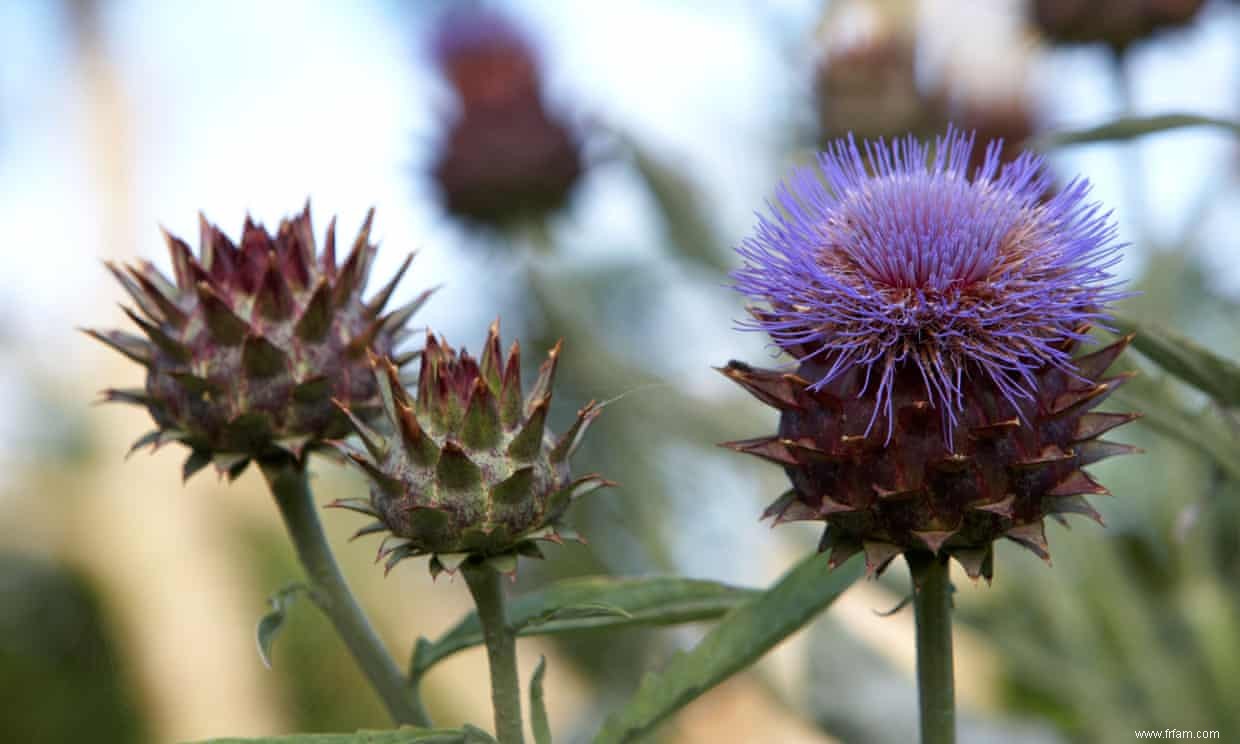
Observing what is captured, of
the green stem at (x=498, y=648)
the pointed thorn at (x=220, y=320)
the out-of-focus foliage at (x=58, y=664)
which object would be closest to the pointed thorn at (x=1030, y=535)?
the green stem at (x=498, y=648)

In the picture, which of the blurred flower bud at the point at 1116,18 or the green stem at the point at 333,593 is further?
the blurred flower bud at the point at 1116,18

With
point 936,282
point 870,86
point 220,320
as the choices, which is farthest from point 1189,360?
point 870,86

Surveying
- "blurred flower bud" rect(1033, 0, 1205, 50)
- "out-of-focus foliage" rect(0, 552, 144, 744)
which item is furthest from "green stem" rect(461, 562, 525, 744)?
"out-of-focus foliage" rect(0, 552, 144, 744)

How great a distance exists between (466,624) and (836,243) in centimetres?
43

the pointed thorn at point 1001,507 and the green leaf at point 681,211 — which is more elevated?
the green leaf at point 681,211

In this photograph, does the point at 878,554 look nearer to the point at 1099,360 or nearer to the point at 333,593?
the point at 1099,360

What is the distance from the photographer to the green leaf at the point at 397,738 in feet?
2.59

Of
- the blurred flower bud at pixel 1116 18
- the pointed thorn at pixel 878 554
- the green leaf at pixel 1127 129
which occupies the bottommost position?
the pointed thorn at pixel 878 554

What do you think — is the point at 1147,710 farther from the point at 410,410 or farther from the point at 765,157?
the point at 765,157

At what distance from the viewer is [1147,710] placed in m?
1.68

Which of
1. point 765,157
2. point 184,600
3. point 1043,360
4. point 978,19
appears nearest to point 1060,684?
point 1043,360

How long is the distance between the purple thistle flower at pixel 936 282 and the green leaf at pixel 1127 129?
0.34 metres

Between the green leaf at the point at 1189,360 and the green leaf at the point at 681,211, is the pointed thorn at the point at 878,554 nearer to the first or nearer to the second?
the green leaf at the point at 1189,360

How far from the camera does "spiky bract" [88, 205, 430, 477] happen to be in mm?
1042
